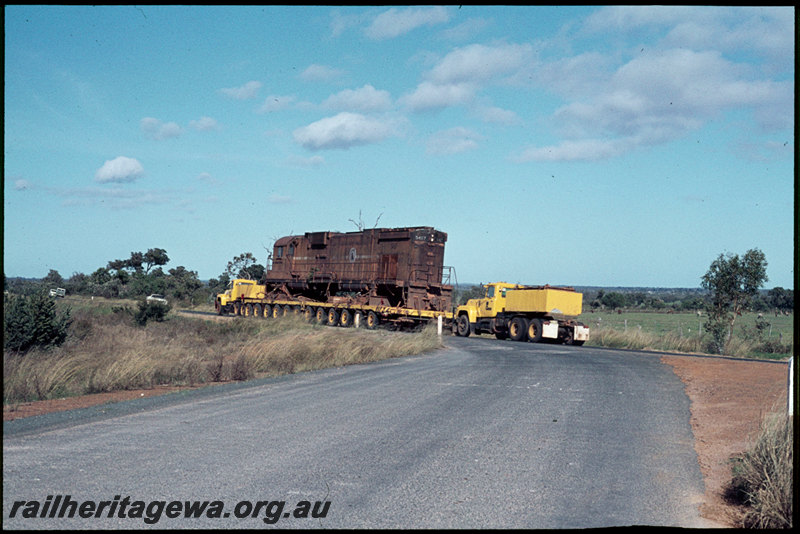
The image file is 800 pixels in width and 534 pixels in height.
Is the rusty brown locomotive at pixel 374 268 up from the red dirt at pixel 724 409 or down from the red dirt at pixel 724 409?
up

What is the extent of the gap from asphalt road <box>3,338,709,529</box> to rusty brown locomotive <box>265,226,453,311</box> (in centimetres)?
2029

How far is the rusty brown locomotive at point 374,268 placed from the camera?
110ft

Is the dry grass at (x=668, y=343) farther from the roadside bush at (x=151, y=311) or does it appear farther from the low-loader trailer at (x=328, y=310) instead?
the roadside bush at (x=151, y=311)

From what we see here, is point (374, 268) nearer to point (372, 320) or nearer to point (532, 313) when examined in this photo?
point (372, 320)

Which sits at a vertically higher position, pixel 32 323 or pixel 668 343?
pixel 32 323

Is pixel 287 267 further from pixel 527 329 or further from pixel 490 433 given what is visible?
pixel 490 433

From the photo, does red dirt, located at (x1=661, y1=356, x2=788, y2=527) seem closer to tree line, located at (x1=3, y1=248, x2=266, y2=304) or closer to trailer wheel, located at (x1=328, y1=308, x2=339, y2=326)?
trailer wheel, located at (x1=328, y1=308, x2=339, y2=326)

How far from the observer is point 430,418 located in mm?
10352

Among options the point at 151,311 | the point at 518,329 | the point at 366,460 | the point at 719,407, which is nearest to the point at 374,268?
the point at 518,329

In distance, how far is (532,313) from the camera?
108 ft

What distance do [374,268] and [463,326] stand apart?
5807 mm

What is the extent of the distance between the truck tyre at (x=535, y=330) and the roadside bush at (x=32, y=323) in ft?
65.9

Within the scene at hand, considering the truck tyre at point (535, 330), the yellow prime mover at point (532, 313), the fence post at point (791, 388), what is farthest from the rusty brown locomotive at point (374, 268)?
the fence post at point (791, 388)

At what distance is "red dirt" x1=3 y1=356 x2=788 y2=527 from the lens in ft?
23.7
